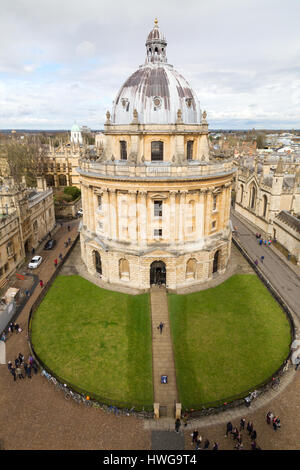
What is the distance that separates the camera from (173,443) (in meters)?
19.7

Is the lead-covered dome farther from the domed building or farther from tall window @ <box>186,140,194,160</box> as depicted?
tall window @ <box>186,140,194,160</box>

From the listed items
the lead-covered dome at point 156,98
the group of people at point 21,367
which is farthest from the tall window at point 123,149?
the group of people at point 21,367

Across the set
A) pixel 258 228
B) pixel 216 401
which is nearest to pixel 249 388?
pixel 216 401

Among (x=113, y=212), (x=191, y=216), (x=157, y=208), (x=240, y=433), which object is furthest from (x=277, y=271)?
(x=240, y=433)

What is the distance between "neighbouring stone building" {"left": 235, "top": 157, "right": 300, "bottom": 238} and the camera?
2053 inches

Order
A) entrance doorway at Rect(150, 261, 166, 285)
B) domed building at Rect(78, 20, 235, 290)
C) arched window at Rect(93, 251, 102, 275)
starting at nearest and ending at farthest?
domed building at Rect(78, 20, 235, 290) < entrance doorway at Rect(150, 261, 166, 285) < arched window at Rect(93, 251, 102, 275)

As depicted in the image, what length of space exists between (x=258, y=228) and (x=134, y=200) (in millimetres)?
34379

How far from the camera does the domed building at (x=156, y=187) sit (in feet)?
108

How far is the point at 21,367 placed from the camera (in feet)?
84.1

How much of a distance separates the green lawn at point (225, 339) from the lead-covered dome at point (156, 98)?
2082 cm

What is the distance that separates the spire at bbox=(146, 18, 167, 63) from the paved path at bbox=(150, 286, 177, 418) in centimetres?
2947

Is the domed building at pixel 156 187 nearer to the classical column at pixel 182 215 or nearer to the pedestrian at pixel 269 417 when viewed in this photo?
the classical column at pixel 182 215

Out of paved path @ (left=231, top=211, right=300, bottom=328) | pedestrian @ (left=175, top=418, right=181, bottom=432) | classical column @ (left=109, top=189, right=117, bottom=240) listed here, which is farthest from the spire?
pedestrian @ (left=175, top=418, right=181, bottom=432)

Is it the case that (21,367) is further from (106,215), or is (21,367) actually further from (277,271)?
(277,271)
